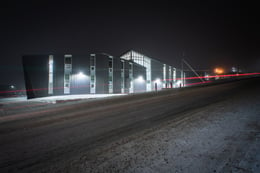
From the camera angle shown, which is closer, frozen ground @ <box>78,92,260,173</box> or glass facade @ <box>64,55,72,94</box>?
frozen ground @ <box>78,92,260,173</box>

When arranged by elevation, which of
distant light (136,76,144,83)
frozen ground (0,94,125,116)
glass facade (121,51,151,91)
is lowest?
frozen ground (0,94,125,116)

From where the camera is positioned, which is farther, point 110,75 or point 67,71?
point 110,75

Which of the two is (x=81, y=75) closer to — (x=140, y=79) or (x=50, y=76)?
(x=50, y=76)

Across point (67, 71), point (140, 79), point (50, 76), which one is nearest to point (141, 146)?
point (67, 71)

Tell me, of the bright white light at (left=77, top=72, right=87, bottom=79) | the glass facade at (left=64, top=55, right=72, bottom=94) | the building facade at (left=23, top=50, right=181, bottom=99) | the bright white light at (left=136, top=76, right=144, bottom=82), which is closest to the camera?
the building facade at (left=23, top=50, right=181, bottom=99)

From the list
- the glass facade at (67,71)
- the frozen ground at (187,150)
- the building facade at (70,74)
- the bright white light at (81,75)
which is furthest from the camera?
the bright white light at (81,75)

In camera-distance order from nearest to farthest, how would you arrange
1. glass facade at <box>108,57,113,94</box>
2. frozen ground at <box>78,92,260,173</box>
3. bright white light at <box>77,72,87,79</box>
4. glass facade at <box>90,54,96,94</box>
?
frozen ground at <box>78,92,260,173</box>, bright white light at <box>77,72,87,79</box>, glass facade at <box>90,54,96,94</box>, glass facade at <box>108,57,113,94</box>

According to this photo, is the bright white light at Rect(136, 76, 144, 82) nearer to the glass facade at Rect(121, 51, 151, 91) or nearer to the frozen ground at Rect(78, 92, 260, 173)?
the glass facade at Rect(121, 51, 151, 91)

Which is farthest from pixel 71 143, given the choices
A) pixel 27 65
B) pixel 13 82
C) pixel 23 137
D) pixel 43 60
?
pixel 13 82

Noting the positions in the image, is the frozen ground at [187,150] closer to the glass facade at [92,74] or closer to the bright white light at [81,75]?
the glass facade at [92,74]

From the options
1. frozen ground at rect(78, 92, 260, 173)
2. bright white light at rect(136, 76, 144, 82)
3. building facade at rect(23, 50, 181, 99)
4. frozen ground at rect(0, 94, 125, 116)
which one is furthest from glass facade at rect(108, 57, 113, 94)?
frozen ground at rect(78, 92, 260, 173)

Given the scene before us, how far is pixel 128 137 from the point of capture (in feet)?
13.6

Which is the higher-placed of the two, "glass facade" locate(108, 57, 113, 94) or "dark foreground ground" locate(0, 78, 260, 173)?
"glass facade" locate(108, 57, 113, 94)

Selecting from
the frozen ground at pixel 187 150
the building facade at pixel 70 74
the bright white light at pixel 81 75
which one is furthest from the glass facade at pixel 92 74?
the frozen ground at pixel 187 150
